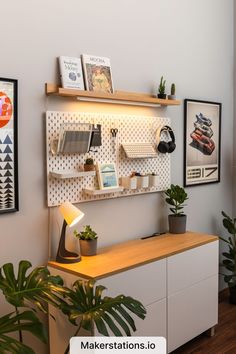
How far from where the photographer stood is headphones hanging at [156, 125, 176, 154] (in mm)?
3021

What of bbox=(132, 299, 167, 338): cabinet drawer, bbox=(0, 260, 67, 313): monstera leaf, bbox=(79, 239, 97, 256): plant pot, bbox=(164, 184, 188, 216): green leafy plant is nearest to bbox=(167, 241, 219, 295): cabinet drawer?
bbox=(132, 299, 167, 338): cabinet drawer

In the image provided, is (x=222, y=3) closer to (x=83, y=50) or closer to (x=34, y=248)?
(x=83, y=50)

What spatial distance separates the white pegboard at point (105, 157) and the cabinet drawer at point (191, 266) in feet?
1.83

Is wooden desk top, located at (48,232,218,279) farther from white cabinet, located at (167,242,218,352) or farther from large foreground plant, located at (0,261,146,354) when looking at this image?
large foreground plant, located at (0,261,146,354)

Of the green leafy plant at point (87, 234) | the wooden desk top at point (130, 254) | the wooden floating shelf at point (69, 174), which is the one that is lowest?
the wooden desk top at point (130, 254)

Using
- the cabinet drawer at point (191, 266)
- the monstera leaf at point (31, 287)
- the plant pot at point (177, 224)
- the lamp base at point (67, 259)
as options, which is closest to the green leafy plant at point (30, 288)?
the monstera leaf at point (31, 287)

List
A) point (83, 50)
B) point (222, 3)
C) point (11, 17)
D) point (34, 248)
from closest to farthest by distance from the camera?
point (11, 17) < point (34, 248) < point (83, 50) < point (222, 3)

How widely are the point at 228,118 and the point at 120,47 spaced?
5.16 ft

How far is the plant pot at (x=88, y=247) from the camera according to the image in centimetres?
244

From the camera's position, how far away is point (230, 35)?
3781 mm

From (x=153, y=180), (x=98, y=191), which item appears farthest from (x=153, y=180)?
(x=98, y=191)

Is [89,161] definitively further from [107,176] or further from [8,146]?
[8,146]

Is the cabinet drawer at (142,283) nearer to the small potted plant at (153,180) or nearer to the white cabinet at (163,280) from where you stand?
the white cabinet at (163,280)

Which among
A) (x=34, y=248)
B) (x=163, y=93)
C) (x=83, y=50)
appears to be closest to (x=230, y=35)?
(x=163, y=93)
